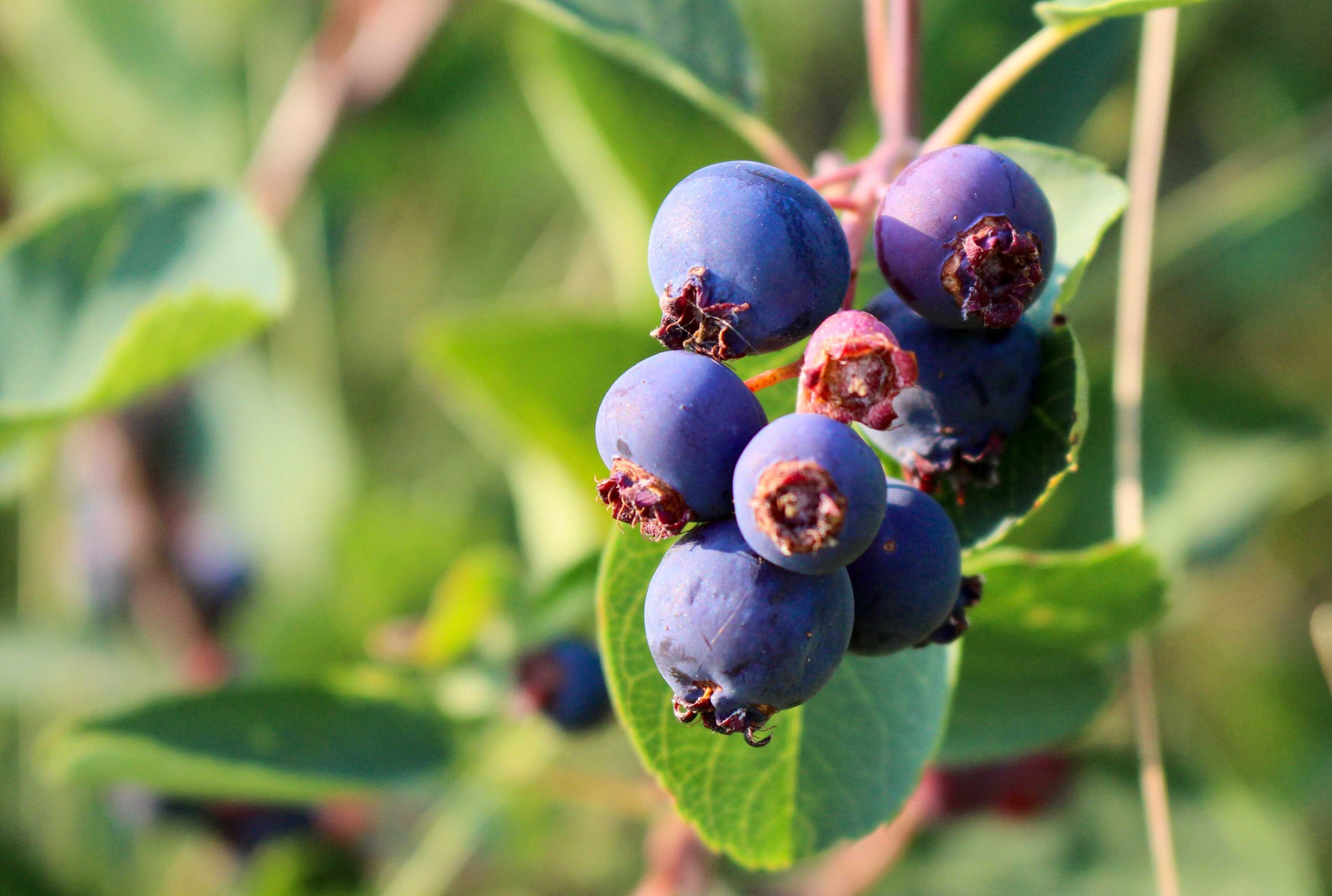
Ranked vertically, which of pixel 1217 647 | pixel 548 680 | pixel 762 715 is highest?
pixel 1217 647

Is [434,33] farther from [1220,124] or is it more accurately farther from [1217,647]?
[1217,647]

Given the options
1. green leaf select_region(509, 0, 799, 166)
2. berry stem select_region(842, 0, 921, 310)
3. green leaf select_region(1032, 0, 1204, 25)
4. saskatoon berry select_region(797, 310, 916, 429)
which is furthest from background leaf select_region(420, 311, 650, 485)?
saskatoon berry select_region(797, 310, 916, 429)

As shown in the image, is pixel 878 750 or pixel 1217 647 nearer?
pixel 878 750

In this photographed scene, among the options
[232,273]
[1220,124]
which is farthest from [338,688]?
[1220,124]

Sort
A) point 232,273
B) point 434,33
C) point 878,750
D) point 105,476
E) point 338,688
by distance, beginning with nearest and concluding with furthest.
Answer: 1. point 878,750
2. point 232,273
3. point 338,688
4. point 434,33
5. point 105,476

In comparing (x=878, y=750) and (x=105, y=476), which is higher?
(x=105, y=476)

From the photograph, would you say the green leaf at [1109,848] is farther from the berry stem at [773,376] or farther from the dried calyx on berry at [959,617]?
Answer: the berry stem at [773,376]

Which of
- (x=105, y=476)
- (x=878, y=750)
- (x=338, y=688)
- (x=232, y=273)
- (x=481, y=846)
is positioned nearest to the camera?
(x=878, y=750)

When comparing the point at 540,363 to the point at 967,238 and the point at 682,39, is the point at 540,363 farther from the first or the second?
the point at 967,238
